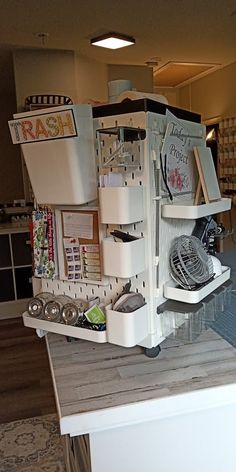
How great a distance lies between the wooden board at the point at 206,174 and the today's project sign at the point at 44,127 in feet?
1.12

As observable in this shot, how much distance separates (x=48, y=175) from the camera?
2.96 ft

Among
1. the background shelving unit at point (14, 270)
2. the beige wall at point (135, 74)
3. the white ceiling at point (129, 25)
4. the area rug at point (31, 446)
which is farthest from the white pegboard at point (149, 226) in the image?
the beige wall at point (135, 74)

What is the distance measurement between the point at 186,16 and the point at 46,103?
1451 millimetres

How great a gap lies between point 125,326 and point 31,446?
1.45 metres

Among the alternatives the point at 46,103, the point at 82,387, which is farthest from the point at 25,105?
the point at 82,387

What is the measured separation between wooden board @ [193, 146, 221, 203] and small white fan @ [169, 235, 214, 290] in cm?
12

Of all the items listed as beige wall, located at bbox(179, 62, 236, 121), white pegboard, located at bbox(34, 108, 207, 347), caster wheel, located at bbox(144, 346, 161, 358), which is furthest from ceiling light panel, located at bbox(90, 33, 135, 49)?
caster wheel, located at bbox(144, 346, 161, 358)

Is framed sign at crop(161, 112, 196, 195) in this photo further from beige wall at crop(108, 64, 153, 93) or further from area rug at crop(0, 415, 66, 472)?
beige wall at crop(108, 64, 153, 93)

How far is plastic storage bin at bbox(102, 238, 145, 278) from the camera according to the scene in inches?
33.0

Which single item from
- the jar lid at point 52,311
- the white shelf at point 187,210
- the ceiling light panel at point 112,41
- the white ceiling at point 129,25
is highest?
the white ceiling at point 129,25

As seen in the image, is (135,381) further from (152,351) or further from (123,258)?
(123,258)

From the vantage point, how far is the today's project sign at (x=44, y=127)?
0.83 metres

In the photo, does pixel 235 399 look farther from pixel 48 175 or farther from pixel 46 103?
pixel 46 103

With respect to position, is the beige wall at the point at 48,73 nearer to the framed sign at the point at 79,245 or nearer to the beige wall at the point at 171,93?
the beige wall at the point at 171,93
